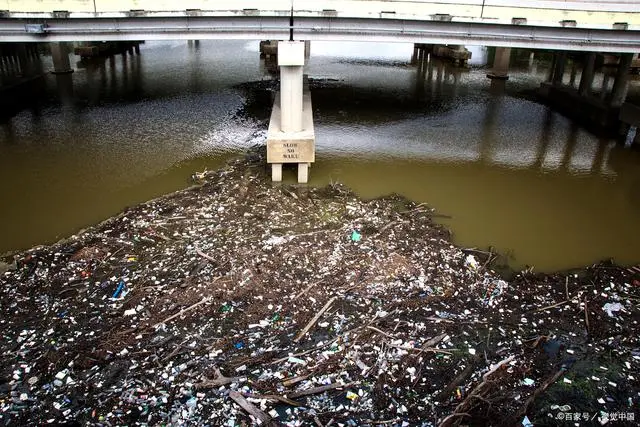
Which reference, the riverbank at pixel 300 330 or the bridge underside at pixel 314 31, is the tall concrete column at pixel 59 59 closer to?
the bridge underside at pixel 314 31

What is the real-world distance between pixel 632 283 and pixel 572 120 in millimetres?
14223

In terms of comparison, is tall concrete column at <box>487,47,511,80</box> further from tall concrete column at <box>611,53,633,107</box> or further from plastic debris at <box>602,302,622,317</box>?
plastic debris at <box>602,302,622,317</box>

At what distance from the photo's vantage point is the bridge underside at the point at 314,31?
14867 millimetres

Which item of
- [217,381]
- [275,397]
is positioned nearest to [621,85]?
[275,397]

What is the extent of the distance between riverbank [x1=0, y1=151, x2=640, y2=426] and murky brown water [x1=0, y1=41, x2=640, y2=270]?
1.70 meters

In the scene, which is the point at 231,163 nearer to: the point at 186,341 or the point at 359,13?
the point at 359,13

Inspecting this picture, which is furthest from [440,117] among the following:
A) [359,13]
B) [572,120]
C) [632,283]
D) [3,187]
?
[3,187]

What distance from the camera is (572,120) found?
21297 millimetres

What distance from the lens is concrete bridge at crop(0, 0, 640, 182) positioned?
14.3 m

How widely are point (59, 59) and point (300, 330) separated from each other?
27322 mm

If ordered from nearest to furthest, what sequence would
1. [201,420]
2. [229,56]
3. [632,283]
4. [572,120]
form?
[201,420], [632,283], [572,120], [229,56]

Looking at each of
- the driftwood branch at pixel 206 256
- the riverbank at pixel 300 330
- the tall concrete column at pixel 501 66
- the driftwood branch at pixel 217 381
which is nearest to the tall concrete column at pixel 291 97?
the riverbank at pixel 300 330

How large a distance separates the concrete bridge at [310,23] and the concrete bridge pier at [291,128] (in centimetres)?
3

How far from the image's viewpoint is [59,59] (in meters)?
27.9
